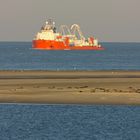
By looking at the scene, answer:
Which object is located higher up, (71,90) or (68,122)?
(71,90)

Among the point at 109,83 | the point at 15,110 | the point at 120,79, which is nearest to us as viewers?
the point at 15,110

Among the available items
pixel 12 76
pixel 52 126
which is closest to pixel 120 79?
pixel 12 76

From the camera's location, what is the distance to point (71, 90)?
2756 inches

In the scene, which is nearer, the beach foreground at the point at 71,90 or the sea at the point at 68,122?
the sea at the point at 68,122

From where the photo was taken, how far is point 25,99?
61.4m

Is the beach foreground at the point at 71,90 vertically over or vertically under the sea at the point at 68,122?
over

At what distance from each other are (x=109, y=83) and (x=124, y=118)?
105 ft

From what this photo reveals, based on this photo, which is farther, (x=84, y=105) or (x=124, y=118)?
(x=84, y=105)

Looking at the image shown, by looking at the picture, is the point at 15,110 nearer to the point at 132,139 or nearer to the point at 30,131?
the point at 30,131

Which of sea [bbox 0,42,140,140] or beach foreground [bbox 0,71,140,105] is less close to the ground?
beach foreground [bbox 0,71,140,105]

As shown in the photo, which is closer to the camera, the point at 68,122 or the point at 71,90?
the point at 68,122

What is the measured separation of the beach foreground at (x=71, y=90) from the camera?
6106cm

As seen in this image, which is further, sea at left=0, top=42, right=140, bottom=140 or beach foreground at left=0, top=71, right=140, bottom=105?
beach foreground at left=0, top=71, right=140, bottom=105

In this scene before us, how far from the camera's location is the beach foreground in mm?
61062
